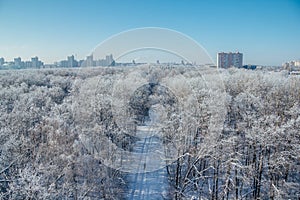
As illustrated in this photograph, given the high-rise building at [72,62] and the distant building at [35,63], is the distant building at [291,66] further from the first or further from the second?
the distant building at [35,63]

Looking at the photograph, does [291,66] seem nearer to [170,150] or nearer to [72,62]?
[72,62]

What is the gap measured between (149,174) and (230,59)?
29183 mm

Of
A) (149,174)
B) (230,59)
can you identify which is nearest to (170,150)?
(149,174)

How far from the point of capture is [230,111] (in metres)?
9.26

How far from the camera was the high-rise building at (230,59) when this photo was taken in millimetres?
32125

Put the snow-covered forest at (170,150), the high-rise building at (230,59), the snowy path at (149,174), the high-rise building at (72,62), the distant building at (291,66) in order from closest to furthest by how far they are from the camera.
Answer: the snow-covered forest at (170,150)
the snowy path at (149,174)
the distant building at (291,66)
the high-rise building at (72,62)
the high-rise building at (230,59)

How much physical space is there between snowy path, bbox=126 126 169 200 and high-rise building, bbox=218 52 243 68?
81.3ft

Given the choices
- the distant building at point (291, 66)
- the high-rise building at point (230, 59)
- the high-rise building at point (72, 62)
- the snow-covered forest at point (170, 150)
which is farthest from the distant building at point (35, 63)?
the distant building at point (291, 66)

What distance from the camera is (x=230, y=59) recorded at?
111 ft

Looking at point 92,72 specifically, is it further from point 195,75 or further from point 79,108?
point 79,108

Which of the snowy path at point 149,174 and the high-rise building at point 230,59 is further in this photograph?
the high-rise building at point 230,59

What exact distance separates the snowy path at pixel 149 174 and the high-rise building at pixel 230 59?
81.3 feet

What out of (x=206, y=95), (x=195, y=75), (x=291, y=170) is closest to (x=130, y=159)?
(x=206, y=95)

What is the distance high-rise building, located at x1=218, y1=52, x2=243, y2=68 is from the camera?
3212cm
